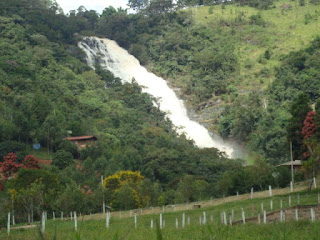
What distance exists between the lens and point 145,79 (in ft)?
383

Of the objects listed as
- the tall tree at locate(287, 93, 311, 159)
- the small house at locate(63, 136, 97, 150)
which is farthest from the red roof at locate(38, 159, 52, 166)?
the tall tree at locate(287, 93, 311, 159)

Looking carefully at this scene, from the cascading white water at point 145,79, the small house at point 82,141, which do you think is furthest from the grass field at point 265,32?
the small house at point 82,141

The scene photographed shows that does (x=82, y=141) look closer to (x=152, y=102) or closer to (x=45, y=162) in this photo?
(x=45, y=162)

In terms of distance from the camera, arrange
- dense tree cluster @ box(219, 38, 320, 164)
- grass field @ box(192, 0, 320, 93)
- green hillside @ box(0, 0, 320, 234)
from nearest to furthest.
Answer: green hillside @ box(0, 0, 320, 234) < dense tree cluster @ box(219, 38, 320, 164) < grass field @ box(192, 0, 320, 93)

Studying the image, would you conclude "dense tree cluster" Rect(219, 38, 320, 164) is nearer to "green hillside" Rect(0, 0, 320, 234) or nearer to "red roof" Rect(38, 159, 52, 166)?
"green hillside" Rect(0, 0, 320, 234)

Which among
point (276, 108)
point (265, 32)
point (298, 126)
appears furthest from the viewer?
point (265, 32)

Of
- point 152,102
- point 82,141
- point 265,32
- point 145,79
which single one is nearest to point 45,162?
point 82,141

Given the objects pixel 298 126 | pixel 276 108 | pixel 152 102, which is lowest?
pixel 298 126

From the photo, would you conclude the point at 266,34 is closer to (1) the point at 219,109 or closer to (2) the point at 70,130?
(1) the point at 219,109

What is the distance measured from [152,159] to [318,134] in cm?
3232

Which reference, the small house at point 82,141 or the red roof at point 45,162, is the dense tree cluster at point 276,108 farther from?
the red roof at point 45,162

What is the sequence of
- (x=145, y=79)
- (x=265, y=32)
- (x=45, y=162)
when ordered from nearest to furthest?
(x=45, y=162) → (x=145, y=79) → (x=265, y=32)

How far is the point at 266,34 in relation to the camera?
383ft

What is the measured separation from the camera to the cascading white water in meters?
97.9
